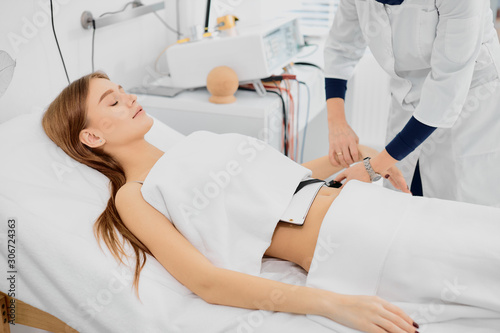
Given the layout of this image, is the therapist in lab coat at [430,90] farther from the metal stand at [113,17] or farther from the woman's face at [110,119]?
the metal stand at [113,17]

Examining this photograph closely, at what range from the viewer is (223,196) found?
1287mm

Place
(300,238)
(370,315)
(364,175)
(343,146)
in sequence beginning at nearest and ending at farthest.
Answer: (370,315) < (300,238) < (364,175) < (343,146)

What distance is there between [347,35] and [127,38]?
3.28ft

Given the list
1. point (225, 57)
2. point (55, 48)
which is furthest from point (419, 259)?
point (55, 48)

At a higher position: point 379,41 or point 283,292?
point 379,41

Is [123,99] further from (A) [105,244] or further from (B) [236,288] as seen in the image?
(B) [236,288]

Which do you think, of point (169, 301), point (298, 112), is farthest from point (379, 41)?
point (169, 301)

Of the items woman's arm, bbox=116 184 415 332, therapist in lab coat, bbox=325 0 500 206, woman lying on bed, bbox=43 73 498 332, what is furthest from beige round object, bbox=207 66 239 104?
woman's arm, bbox=116 184 415 332

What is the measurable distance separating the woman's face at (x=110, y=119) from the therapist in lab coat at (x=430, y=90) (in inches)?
24.7

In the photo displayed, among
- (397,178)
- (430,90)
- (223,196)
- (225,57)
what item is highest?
(430,90)

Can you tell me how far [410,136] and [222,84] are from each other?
0.79 meters

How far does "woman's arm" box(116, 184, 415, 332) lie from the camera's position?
3.31 feet

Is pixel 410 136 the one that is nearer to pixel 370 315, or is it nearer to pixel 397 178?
pixel 397 178

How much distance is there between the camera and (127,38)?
2.15 m
